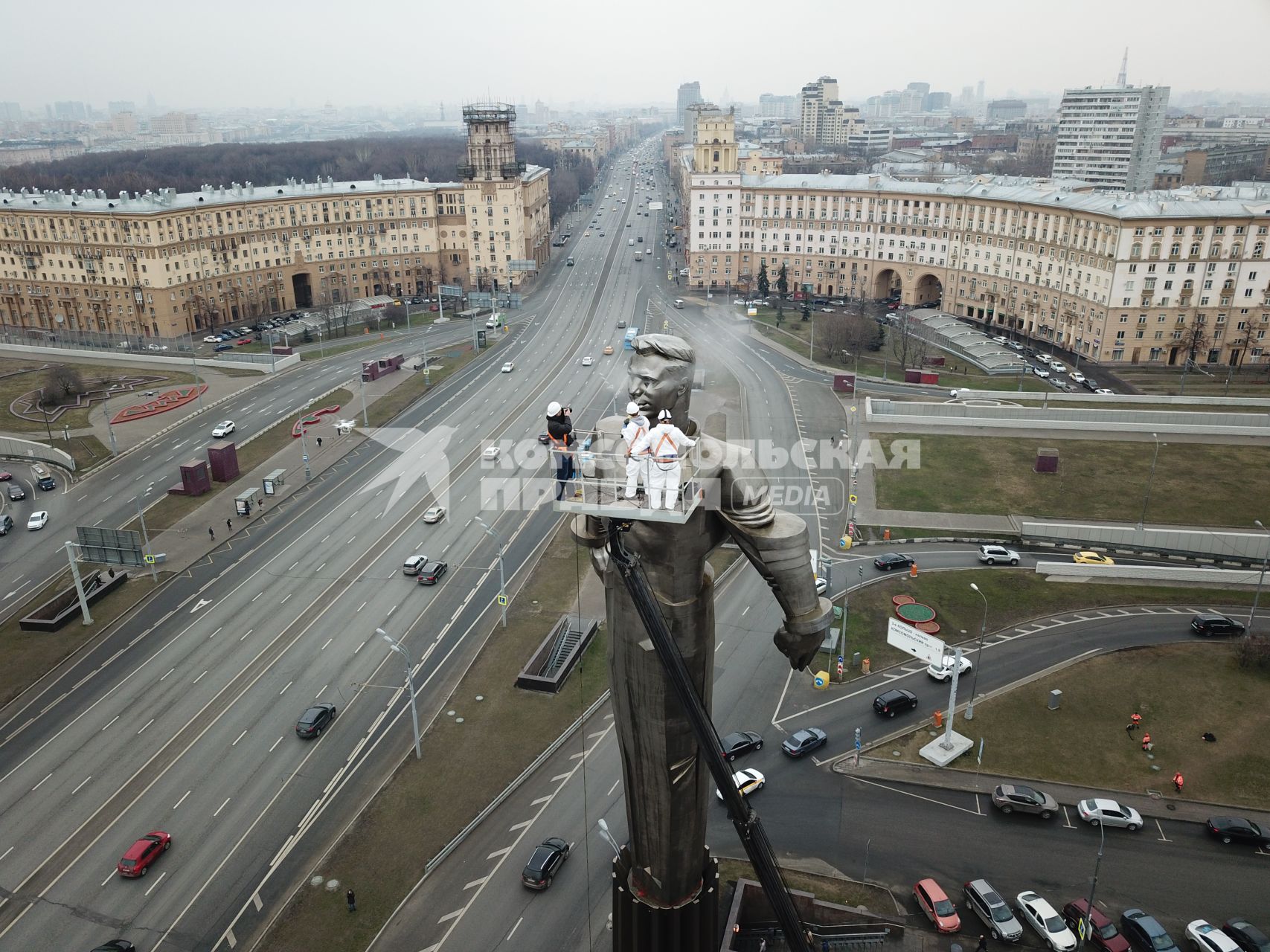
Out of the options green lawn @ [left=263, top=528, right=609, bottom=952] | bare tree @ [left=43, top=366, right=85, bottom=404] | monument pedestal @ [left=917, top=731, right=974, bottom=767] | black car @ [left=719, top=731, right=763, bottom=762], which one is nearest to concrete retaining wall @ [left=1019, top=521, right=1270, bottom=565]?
monument pedestal @ [left=917, top=731, right=974, bottom=767]

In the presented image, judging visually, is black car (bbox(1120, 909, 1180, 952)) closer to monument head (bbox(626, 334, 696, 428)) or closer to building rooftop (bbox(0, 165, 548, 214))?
monument head (bbox(626, 334, 696, 428))

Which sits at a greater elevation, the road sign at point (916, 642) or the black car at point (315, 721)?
the road sign at point (916, 642)

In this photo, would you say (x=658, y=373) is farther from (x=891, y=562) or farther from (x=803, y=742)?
(x=891, y=562)

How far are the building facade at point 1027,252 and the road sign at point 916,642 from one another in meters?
69.9

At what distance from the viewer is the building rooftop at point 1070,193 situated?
300 feet

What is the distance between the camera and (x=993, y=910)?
2912 cm

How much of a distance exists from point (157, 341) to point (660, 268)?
7592cm

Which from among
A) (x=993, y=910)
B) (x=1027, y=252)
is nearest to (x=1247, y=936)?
(x=993, y=910)

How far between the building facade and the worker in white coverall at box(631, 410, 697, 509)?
94913mm

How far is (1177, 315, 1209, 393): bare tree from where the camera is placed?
3686 inches

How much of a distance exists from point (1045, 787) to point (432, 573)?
106 feet

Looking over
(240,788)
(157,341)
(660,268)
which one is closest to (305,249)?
(157,341)

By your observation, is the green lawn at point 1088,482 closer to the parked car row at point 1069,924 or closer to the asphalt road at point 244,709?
the asphalt road at point 244,709

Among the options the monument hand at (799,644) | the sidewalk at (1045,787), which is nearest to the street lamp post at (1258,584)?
the sidewalk at (1045,787)
